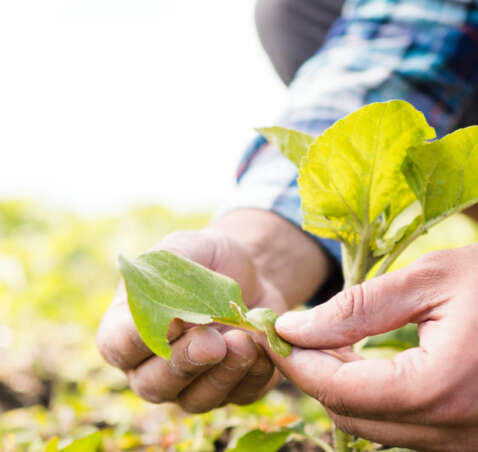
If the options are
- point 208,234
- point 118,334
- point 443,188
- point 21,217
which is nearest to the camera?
point 443,188

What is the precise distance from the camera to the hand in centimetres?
90

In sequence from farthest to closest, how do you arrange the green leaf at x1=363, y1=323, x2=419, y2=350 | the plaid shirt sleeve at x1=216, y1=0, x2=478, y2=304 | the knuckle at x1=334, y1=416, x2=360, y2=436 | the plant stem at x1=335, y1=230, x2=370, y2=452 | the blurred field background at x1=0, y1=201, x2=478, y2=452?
1. the plaid shirt sleeve at x1=216, y1=0, x2=478, y2=304
2. the blurred field background at x1=0, y1=201, x2=478, y2=452
3. the green leaf at x1=363, y1=323, x2=419, y2=350
4. the plant stem at x1=335, y1=230, x2=370, y2=452
5. the knuckle at x1=334, y1=416, x2=360, y2=436

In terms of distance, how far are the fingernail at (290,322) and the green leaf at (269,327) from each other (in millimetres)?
14

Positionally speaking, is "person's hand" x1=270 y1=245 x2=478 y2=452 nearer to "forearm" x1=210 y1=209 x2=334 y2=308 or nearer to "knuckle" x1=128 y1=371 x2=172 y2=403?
"knuckle" x1=128 y1=371 x2=172 y2=403

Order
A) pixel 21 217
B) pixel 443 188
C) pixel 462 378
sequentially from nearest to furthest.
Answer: pixel 462 378
pixel 443 188
pixel 21 217

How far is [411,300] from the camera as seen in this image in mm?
759

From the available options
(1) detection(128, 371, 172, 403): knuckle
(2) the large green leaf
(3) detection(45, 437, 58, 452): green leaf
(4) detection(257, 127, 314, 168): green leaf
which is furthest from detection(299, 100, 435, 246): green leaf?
(3) detection(45, 437, 58, 452): green leaf

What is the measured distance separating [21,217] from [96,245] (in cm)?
100

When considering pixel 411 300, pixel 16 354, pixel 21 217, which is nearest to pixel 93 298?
pixel 16 354

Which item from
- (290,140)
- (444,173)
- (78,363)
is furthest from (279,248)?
(78,363)

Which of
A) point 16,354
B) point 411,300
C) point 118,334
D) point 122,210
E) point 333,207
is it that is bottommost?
point 122,210

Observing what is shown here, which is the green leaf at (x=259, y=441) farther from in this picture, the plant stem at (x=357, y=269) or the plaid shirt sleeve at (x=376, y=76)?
the plaid shirt sleeve at (x=376, y=76)

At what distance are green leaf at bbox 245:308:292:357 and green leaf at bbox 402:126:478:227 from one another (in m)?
0.31

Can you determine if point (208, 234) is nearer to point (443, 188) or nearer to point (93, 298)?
point (443, 188)
